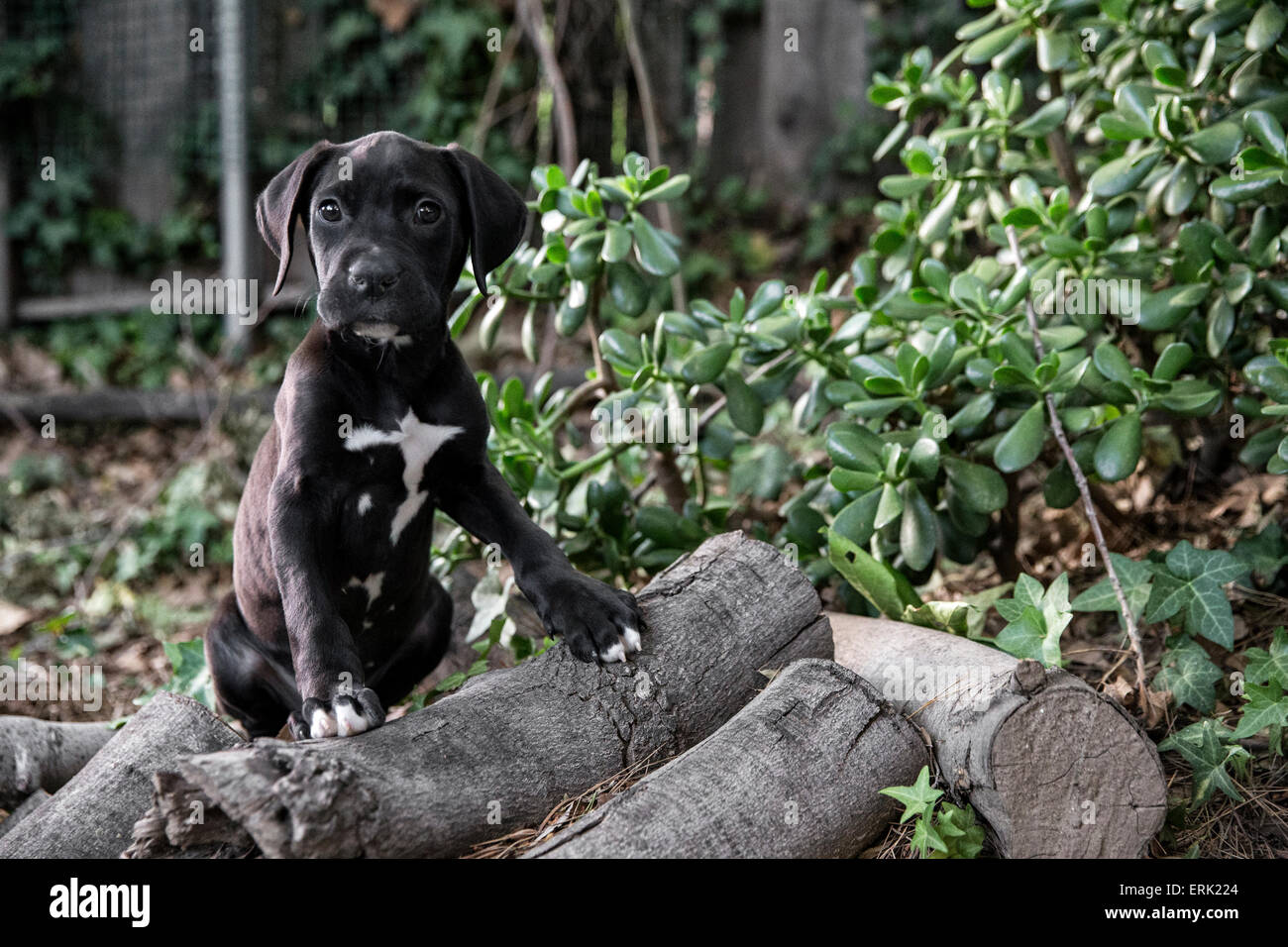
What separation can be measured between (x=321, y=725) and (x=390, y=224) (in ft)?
3.53

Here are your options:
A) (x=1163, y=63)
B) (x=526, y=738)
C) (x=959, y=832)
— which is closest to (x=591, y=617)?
(x=526, y=738)

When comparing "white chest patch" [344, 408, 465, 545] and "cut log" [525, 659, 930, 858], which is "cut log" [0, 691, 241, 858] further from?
"cut log" [525, 659, 930, 858]

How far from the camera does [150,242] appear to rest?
8.49 meters

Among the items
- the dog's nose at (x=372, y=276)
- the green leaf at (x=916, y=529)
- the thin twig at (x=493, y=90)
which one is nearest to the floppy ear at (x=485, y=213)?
the dog's nose at (x=372, y=276)

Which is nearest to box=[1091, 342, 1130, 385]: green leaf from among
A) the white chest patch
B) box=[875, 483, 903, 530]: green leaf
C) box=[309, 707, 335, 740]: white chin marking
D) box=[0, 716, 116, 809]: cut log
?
box=[875, 483, 903, 530]: green leaf

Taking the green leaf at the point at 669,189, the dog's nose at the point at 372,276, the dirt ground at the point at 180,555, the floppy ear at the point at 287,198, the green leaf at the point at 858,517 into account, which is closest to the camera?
the dog's nose at the point at 372,276

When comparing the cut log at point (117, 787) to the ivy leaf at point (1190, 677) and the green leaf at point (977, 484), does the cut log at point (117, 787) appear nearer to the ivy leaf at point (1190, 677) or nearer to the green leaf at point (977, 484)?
the green leaf at point (977, 484)

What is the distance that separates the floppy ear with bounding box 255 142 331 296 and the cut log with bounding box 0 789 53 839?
151 cm

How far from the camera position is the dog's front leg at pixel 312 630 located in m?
2.34

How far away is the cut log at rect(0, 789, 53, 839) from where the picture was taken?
3.00 metres

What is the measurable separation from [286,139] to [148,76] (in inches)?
40.7

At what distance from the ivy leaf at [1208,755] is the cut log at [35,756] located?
2.85 m

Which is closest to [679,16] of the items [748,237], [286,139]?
[748,237]

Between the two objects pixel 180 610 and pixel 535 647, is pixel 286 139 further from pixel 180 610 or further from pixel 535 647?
pixel 535 647
